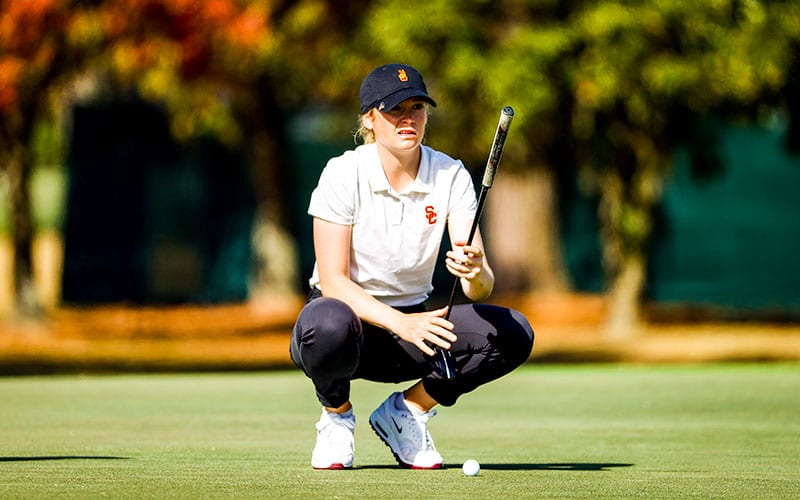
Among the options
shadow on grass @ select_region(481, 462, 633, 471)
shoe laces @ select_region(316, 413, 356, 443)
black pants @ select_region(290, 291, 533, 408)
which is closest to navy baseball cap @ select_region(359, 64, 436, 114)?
black pants @ select_region(290, 291, 533, 408)

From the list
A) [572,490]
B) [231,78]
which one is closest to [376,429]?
[572,490]

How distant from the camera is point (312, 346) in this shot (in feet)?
21.1

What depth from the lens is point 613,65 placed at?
627 inches

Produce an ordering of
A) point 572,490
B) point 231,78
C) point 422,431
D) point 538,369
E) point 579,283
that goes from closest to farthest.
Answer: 1. point 572,490
2. point 422,431
3. point 538,369
4. point 231,78
5. point 579,283

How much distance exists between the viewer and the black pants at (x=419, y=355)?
648 cm

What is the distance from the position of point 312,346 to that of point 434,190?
0.84 metres

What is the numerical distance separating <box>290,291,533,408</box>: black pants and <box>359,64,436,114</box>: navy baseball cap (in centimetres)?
81

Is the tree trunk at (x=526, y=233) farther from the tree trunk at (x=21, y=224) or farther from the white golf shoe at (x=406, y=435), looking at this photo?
the white golf shoe at (x=406, y=435)

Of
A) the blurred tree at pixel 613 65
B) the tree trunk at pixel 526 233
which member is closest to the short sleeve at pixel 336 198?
the blurred tree at pixel 613 65

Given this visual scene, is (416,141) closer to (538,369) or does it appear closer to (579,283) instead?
(538,369)

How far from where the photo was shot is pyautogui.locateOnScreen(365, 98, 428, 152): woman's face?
656cm

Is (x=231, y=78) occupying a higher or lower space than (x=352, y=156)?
higher

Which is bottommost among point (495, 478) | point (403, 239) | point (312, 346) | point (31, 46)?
point (495, 478)

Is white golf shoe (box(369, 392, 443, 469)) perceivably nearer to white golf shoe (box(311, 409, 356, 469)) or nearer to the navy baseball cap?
white golf shoe (box(311, 409, 356, 469))
